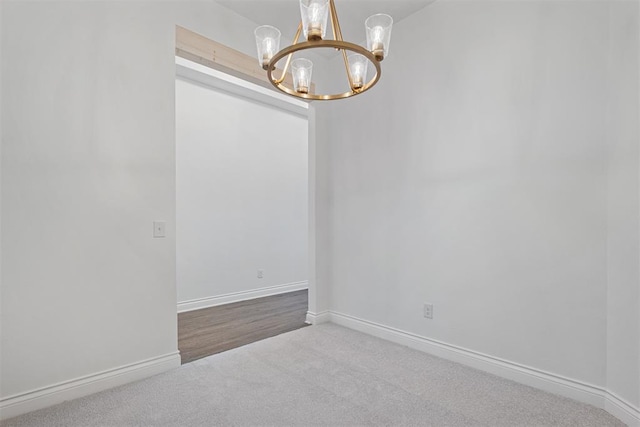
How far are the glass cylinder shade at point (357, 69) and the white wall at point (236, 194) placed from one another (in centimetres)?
280

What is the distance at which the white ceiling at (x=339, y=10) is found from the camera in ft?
8.77

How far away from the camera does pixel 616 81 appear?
1.81 m

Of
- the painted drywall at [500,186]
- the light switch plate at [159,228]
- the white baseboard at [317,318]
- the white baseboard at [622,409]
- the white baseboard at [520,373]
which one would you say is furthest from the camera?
the white baseboard at [317,318]

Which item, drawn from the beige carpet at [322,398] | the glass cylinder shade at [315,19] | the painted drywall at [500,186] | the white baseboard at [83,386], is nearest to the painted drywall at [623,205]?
the painted drywall at [500,186]

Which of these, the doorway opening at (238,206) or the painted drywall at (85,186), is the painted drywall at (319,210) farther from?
the painted drywall at (85,186)

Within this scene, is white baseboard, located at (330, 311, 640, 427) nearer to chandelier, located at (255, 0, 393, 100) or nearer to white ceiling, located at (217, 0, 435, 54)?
chandelier, located at (255, 0, 393, 100)

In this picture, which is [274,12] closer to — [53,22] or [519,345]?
[53,22]

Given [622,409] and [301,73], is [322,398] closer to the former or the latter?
[622,409]

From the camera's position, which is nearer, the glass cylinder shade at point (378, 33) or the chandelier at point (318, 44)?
the chandelier at point (318, 44)

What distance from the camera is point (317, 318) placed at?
336 centimetres

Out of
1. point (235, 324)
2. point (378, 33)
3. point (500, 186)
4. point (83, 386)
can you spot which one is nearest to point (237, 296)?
point (235, 324)

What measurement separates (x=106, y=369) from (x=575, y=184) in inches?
122

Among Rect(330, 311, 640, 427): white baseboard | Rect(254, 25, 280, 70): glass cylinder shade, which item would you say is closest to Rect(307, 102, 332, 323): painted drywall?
Rect(330, 311, 640, 427): white baseboard

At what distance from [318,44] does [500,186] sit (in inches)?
64.4
